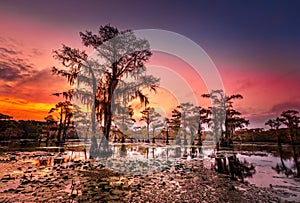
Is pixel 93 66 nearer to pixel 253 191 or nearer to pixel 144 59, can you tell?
pixel 144 59

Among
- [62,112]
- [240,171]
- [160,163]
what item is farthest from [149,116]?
[240,171]

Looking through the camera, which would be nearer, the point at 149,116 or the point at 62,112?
the point at 62,112

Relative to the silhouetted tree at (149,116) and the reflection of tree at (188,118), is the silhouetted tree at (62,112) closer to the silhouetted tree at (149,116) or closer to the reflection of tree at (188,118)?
the silhouetted tree at (149,116)

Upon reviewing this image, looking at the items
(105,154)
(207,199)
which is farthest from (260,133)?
(207,199)

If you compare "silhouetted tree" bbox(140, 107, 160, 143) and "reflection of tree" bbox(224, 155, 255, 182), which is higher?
"silhouetted tree" bbox(140, 107, 160, 143)

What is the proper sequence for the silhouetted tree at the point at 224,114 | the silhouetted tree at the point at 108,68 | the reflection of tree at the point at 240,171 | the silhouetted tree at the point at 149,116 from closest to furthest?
the reflection of tree at the point at 240,171, the silhouetted tree at the point at 108,68, the silhouetted tree at the point at 224,114, the silhouetted tree at the point at 149,116

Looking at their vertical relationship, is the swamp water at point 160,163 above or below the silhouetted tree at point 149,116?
below

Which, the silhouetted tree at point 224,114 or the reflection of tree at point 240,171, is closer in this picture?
the reflection of tree at point 240,171

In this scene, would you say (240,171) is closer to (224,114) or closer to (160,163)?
(160,163)

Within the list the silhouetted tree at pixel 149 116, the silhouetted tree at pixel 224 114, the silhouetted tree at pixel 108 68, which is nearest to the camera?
the silhouetted tree at pixel 108 68

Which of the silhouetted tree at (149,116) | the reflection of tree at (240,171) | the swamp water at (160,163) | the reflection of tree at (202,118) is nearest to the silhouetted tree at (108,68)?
the swamp water at (160,163)

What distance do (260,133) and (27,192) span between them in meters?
61.7

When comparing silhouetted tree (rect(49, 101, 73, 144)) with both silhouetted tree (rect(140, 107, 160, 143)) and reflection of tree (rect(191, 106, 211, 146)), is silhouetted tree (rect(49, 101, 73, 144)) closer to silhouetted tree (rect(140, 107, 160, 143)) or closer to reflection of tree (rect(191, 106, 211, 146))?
silhouetted tree (rect(140, 107, 160, 143))

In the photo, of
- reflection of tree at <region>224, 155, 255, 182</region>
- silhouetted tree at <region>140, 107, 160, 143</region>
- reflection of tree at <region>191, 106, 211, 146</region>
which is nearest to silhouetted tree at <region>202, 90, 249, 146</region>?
reflection of tree at <region>191, 106, 211, 146</region>
